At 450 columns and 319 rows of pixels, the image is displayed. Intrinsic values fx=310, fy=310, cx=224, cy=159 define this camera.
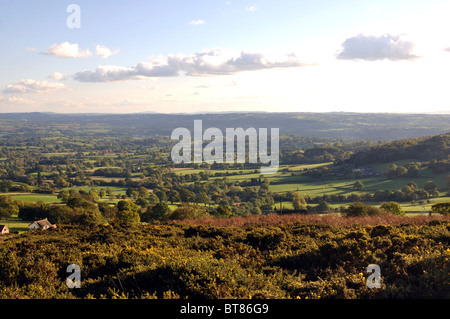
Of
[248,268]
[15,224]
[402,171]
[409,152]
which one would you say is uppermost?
Result: [248,268]

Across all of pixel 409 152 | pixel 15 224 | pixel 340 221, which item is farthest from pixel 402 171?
pixel 15 224

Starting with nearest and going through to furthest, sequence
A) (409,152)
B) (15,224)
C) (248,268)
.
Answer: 1. (248,268)
2. (15,224)
3. (409,152)

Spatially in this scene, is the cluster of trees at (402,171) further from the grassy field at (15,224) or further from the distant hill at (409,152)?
the grassy field at (15,224)

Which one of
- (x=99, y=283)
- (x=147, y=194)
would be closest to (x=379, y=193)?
(x=147, y=194)

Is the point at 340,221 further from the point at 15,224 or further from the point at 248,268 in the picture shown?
the point at 15,224
